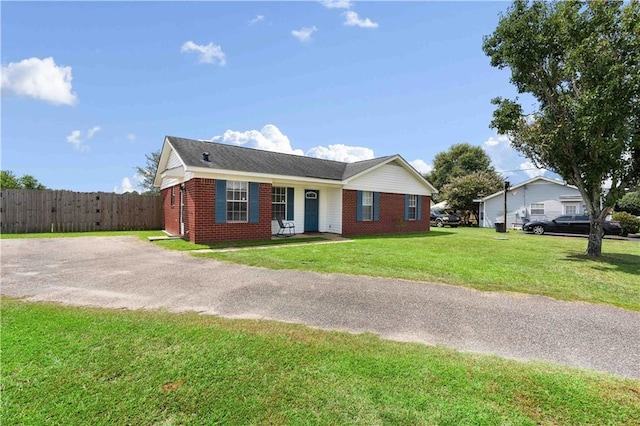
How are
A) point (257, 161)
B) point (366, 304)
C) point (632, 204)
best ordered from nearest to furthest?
point (366, 304), point (257, 161), point (632, 204)

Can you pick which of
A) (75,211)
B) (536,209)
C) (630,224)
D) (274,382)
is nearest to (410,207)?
(536,209)

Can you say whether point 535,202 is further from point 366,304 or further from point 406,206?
point 366,304

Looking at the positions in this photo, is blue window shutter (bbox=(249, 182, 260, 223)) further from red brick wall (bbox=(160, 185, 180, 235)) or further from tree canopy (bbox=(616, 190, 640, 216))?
tree canopy (bbox=(616, 190, 640, 216))

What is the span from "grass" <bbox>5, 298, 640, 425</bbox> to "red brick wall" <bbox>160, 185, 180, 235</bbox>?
10993 mm

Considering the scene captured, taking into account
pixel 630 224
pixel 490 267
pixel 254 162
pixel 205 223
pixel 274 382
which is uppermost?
pixel 254 162

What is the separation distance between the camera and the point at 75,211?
1603cm

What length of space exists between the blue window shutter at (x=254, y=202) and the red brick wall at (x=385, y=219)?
15.6ft

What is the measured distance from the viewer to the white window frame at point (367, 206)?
1652 centimetres

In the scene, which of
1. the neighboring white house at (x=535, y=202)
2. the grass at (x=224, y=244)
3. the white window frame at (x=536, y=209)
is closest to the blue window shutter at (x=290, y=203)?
the grass at (x=224, y=244)

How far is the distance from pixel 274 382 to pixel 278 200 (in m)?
12.3

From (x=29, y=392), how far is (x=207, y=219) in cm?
918

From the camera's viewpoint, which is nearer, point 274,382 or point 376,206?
point 274,382

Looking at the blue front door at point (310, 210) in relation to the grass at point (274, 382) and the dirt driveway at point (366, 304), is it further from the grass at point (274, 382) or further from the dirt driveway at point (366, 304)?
the grass at point (274, 382)

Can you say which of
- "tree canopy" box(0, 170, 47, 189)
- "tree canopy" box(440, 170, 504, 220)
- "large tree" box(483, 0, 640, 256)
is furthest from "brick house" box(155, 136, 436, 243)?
"tree canopy" box(0, 170, 47, 189)
